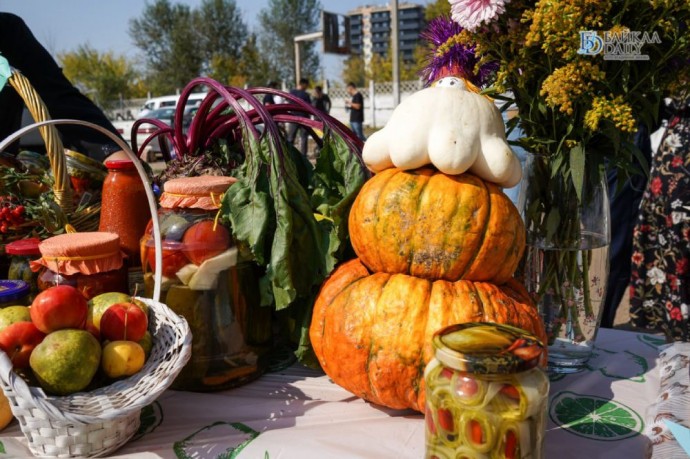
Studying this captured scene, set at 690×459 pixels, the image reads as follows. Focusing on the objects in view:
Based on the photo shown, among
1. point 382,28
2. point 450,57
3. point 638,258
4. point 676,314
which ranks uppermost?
point 382,28

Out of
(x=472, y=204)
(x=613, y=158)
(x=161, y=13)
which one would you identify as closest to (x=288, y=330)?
(x=472, y=204)

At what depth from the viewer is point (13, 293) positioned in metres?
1.10

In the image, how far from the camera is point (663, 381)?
121cm

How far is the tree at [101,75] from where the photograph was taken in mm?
31031

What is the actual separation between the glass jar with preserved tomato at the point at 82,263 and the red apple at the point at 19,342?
0.16 meters

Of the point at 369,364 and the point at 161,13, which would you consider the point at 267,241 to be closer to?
the point at 369,364

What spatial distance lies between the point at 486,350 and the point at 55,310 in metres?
0.71

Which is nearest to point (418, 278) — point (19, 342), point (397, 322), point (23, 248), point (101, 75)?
point (397, 322)

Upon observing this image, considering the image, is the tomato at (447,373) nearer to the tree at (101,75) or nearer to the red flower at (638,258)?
the red flower at (638,258)

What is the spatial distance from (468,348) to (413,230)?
15.8 inches

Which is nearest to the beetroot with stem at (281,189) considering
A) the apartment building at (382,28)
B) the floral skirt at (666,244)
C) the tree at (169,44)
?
the floral skirt at (666,244)

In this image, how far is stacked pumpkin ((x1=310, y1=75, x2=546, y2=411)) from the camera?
3.37 ft

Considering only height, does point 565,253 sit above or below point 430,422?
above

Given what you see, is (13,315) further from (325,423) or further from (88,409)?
(325,423)
